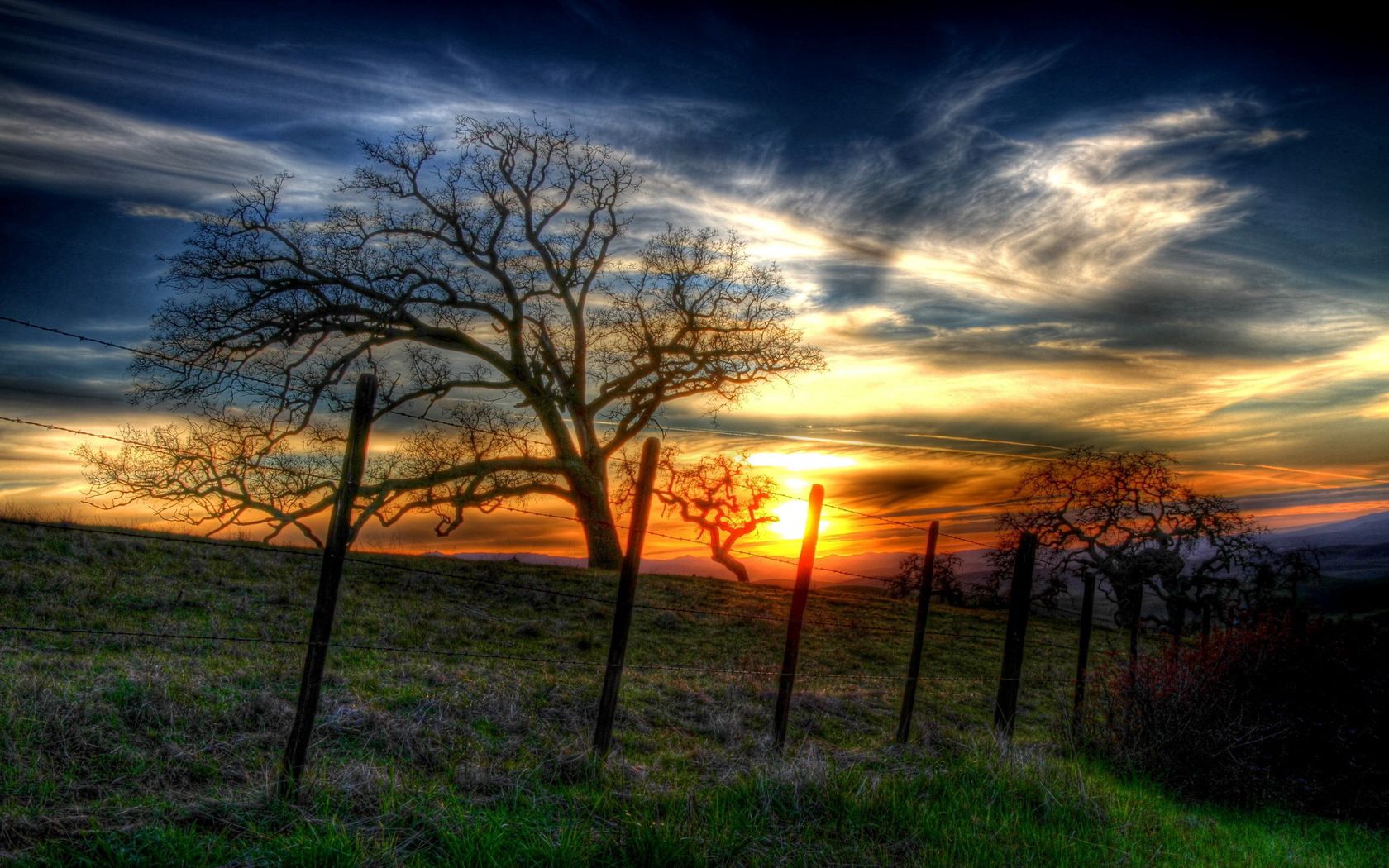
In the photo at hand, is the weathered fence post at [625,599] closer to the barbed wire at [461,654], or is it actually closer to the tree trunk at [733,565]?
the barbed wire at [461,654]

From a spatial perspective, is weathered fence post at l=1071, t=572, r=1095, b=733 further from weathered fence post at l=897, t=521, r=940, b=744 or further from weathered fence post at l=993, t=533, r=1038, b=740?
weathered fence post at l=897, t=521, r=940, b=744

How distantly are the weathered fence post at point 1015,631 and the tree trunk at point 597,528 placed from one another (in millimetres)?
15217

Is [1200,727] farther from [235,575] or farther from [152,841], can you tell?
[235,575]

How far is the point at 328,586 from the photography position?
19.1ft

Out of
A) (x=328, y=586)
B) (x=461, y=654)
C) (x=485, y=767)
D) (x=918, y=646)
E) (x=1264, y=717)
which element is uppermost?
(x=328, y=586)

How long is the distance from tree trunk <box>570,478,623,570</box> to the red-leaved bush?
16.0m

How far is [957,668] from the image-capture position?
52.4 feet

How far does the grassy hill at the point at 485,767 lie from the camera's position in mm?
4980

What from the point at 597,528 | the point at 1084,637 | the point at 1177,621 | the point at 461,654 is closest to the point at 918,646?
the point at 1084,637

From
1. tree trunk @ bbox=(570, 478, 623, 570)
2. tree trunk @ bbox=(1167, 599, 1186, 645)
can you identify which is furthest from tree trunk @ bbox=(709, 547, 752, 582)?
tree trunk @ bbox=(1167, 599, 1186, 645)

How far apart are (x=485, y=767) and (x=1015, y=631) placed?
6.10 meters

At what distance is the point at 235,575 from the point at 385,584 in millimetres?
2885

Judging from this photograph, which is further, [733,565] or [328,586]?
[733,565]

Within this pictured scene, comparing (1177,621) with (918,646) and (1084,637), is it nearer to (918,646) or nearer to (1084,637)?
(1084,637)
